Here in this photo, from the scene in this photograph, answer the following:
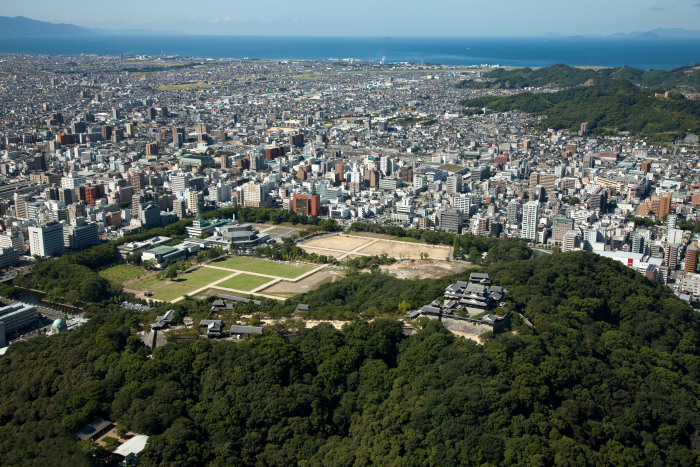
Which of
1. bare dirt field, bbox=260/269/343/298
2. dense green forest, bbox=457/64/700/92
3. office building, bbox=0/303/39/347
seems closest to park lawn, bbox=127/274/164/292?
office building, bbox=0/303/39/347

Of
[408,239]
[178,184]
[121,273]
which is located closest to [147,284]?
[121,273]

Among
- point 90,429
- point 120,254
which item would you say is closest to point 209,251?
point 120,254

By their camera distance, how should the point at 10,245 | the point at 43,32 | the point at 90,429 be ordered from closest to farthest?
the point at 90,429 < the point at 10,245 < the point at 43,32

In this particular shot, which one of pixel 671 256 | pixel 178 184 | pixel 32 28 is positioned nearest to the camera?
pixel 671 256

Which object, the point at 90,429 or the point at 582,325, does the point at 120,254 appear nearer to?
the point at 90,429

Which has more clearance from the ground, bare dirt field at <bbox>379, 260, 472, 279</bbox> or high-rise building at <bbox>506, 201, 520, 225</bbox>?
high-rise building at <bbox>506, 201, 520, 225</bbox>

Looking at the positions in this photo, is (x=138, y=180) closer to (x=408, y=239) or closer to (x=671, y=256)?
(x=408, y=239)

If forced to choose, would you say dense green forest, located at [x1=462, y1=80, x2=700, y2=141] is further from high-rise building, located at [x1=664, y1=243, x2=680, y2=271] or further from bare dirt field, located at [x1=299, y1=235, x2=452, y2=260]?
bare dirt field, located at [x1=299, y1=235, x2=452, y2=260]
